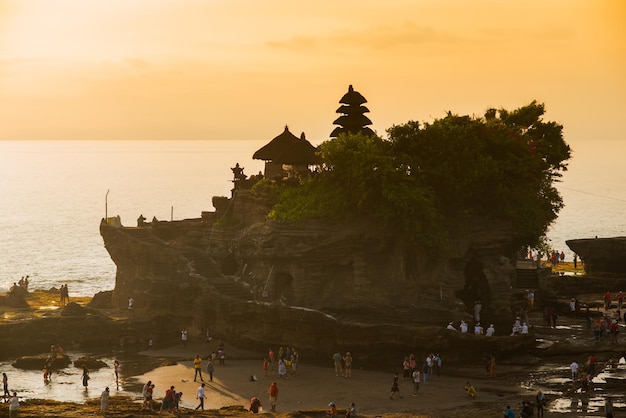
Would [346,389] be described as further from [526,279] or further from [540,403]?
[526,279]

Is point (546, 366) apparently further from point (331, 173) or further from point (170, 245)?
point (170, 245)

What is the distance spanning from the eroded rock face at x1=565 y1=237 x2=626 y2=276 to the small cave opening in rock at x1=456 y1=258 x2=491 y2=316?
842 inches

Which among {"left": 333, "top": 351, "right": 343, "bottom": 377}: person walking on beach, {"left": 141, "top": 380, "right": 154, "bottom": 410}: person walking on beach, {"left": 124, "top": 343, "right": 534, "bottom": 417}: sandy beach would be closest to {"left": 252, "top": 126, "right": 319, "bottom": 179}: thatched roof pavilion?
{"left": 124, "top": 343, "right": 534, "bottom": 417}: sandy beach

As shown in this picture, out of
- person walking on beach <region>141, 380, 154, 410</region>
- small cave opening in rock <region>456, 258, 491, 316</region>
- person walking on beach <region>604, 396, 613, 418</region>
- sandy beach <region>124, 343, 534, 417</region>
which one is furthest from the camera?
small cave opening in rock <region>456, 258, 491, 316</region>

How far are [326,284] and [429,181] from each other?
9.02 meters

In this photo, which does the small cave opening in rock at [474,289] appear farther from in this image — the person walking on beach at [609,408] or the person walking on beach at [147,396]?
the person walking on beach at [147,396]

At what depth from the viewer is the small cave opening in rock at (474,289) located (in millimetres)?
75562

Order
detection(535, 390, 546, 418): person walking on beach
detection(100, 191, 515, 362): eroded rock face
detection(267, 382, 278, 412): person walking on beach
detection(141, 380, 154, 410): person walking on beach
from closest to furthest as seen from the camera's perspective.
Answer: detection(535, 390, 546, 418): person walking on beach, detection(141, 380, 154, 410): person walking on beach, detection(267, 382, 278, 412): person walking on beach, detection(100, 191, 515, 362): eroded rock face

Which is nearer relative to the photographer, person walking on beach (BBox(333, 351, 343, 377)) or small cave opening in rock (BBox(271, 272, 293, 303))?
person walking on beach (BBox(333, 351, 343, 377))

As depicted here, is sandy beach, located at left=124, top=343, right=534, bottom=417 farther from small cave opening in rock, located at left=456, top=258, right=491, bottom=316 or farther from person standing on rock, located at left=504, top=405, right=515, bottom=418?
small cave opening in rock, located at left=456, top=258, right=491, bottom=316

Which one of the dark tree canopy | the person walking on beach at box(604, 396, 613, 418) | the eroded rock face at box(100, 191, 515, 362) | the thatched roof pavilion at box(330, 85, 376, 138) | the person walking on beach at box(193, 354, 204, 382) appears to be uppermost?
the thatched roof pavilion at box(330, 85, 376, 138)

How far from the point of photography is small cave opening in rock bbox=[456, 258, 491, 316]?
248 feet

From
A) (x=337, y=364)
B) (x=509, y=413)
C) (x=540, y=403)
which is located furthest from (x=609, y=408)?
(x=337, y=364)

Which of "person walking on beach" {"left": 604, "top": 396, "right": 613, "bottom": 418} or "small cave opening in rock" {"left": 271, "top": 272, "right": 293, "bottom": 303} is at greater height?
"small cave opening in rock" {"left": 271, "top": 272, "right": 293, "bottom": 303}
